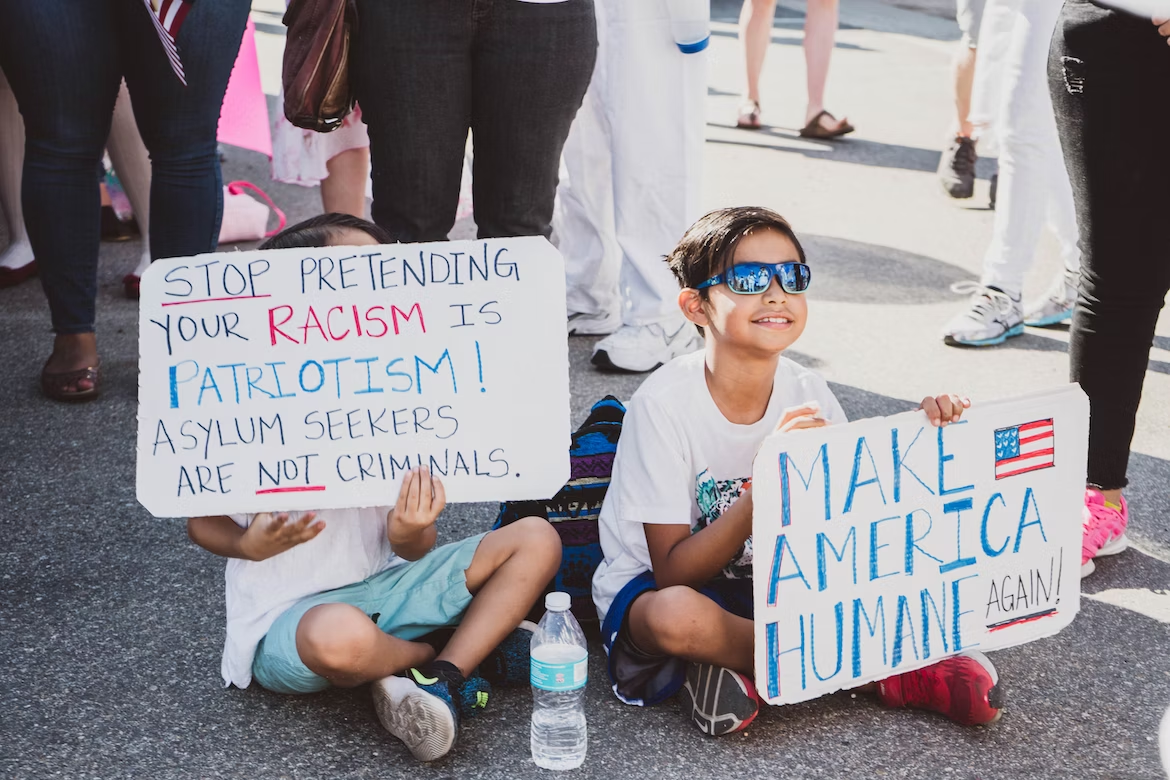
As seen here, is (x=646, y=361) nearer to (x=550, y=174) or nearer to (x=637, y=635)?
(x=550, y=174)

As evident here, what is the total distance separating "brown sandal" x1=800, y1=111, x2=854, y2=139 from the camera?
23.6 feet

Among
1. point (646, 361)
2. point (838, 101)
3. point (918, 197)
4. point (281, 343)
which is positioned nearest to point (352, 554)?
point (281, 343)

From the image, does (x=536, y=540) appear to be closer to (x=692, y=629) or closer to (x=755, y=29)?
(x=692, y=629)

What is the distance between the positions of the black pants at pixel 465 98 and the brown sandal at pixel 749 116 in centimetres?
462

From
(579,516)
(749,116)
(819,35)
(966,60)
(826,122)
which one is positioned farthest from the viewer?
(749,116)

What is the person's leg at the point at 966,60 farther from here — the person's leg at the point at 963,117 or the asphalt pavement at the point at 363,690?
the asphalt pavement at the point at 363,690

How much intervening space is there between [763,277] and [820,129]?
17.0ft

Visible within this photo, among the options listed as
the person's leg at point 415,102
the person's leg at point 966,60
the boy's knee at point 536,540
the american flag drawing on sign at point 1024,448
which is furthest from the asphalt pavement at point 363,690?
the person's leg at point 966,60

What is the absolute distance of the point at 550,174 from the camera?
2.92 m

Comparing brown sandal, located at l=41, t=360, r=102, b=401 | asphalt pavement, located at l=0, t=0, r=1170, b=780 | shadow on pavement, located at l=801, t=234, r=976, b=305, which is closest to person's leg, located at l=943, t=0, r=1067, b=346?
asphalt pavement, located at l=0, t=0, r=1170, b=780

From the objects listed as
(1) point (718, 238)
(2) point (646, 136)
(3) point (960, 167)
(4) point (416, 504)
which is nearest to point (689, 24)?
(2) point (646, 136)

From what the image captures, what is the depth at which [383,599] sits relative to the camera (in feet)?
7.69

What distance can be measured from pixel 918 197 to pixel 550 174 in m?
3.73

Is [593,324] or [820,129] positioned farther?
[820,129]
